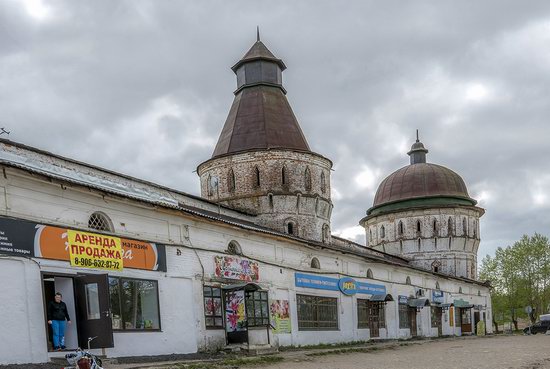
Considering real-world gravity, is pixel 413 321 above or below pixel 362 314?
below

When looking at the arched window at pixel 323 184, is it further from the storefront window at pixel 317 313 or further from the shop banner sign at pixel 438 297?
the shop banner sign at pixel 438 297

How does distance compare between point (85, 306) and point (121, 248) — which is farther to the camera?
point (121, 248)

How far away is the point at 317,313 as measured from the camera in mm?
26812

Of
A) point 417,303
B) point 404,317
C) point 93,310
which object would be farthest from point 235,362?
point 417,303

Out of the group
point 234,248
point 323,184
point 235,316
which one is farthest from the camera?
point 323,184

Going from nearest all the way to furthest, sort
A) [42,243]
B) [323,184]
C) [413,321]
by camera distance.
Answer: [42,243]
[323,184]
[413,321]

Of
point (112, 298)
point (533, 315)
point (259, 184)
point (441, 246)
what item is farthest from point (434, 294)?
point (112, 298)

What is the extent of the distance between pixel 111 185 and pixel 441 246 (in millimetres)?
36045

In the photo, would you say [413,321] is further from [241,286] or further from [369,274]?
[241,286]

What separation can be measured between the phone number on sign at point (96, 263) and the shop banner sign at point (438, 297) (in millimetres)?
29375

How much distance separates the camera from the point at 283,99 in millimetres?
35562

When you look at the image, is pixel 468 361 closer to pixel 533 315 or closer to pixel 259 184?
pixel 259 184

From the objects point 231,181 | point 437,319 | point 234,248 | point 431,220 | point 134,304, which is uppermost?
point 231,181

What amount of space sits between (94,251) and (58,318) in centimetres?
216
